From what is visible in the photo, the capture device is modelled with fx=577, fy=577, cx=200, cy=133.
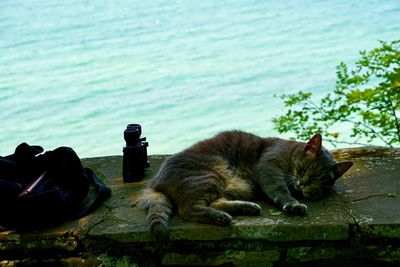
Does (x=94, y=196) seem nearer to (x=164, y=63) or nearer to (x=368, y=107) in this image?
(x=368, y=107)

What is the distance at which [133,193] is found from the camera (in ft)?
10.5

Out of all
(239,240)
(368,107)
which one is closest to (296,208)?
(239,240)

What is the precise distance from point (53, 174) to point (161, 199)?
0.63 meters

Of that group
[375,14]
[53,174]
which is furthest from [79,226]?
[375,14]

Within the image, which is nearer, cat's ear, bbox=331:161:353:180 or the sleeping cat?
the sleeping cat

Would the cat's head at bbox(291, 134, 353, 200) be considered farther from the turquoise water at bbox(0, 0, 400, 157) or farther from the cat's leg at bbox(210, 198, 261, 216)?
the turquoise water at bbox(0, 0, 400, 157)

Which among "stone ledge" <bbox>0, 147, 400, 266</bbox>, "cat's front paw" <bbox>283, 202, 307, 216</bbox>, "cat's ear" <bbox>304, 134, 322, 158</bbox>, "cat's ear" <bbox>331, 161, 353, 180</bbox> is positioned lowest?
"stone ledge" <bbox>0, 147, 400, 266</bbox>

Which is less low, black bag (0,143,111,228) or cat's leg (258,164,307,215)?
black bag (0,143,111,228)

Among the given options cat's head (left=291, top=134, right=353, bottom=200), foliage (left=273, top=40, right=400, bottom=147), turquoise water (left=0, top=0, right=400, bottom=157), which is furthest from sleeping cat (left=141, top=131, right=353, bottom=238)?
turquoise water (left=0, top=0, right=400, bottom=157)

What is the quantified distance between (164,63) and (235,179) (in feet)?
26.8

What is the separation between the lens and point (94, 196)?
3084mm

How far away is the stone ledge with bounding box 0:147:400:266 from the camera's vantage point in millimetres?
2619

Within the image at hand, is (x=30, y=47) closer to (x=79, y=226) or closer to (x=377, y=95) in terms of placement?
(x=377, y=95)

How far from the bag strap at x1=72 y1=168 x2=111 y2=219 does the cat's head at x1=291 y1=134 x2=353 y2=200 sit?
100cm
